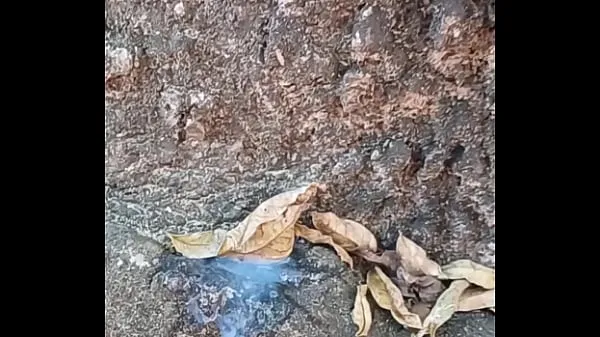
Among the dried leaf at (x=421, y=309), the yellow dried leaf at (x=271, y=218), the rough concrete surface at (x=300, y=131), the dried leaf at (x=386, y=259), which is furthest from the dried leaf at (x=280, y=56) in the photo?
the dried leaf at (x=421, y=309)

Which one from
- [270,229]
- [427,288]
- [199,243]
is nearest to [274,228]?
[270,229]

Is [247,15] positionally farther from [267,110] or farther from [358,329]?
[358,329]

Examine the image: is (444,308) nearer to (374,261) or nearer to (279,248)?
(374,261)

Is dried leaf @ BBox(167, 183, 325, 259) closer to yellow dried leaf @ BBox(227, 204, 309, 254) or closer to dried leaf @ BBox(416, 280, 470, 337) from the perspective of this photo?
yellow dried leaf @ BBox(227, 204, 309, 254)

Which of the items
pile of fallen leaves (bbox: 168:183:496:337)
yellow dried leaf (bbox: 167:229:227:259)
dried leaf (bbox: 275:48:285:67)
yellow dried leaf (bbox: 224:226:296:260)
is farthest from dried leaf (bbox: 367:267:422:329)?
dried leaf (bbox: 275:48:285:67)
